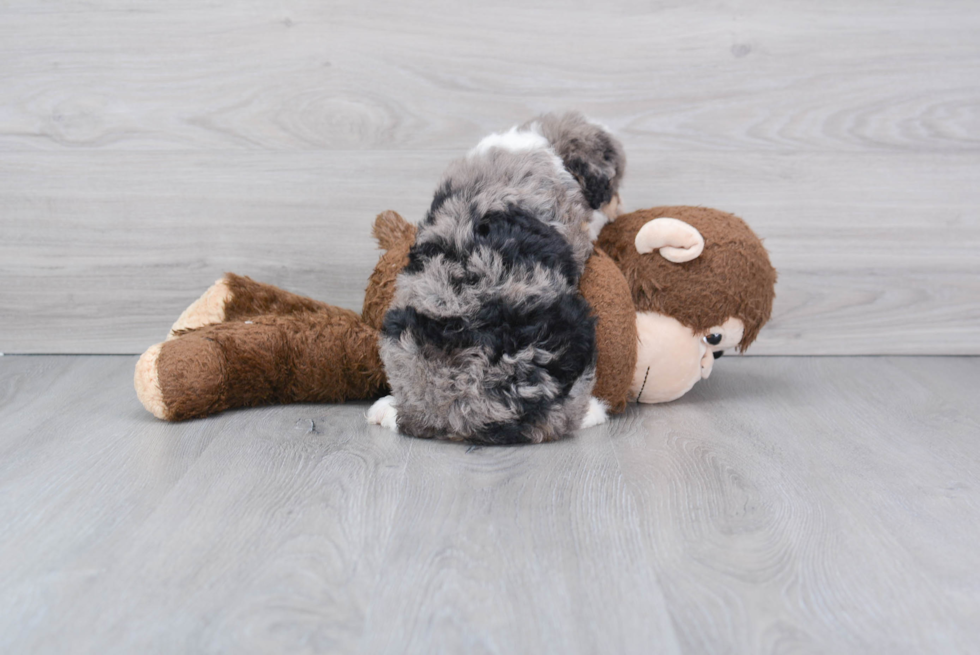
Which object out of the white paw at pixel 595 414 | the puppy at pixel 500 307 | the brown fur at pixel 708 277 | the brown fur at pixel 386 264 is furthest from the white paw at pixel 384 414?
the brown fur at pixel 708 277

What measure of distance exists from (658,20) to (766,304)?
54 cm

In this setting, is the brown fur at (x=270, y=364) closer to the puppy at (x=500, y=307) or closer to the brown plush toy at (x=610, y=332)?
the brown plush toy at (x=610, y=332)

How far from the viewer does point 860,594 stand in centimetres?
63

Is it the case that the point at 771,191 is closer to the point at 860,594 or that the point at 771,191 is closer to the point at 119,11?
the point at 860,594

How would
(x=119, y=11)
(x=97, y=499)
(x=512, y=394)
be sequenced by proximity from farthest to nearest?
(x=119, y=11), (x=512, y=394), (x=97, y=499)

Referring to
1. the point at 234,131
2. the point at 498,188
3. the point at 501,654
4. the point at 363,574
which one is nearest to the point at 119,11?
the point at 234,131

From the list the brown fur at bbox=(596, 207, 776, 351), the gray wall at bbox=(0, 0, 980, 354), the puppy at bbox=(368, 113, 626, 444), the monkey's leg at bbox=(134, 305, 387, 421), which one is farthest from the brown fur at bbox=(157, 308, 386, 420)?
the brown fur at bbox=(596, 207, 776, 351)

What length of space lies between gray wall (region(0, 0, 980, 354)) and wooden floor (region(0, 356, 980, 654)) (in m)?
0.36

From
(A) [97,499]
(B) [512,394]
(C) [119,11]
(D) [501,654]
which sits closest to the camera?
(D) [501,654]

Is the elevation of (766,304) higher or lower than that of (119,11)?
lower

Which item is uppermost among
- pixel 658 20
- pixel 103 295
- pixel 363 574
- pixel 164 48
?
pixel 658 20

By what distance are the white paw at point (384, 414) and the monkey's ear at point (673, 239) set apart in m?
0.41

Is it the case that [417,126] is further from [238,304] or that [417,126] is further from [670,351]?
[670,351]

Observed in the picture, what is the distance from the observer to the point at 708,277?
1.03 metres
